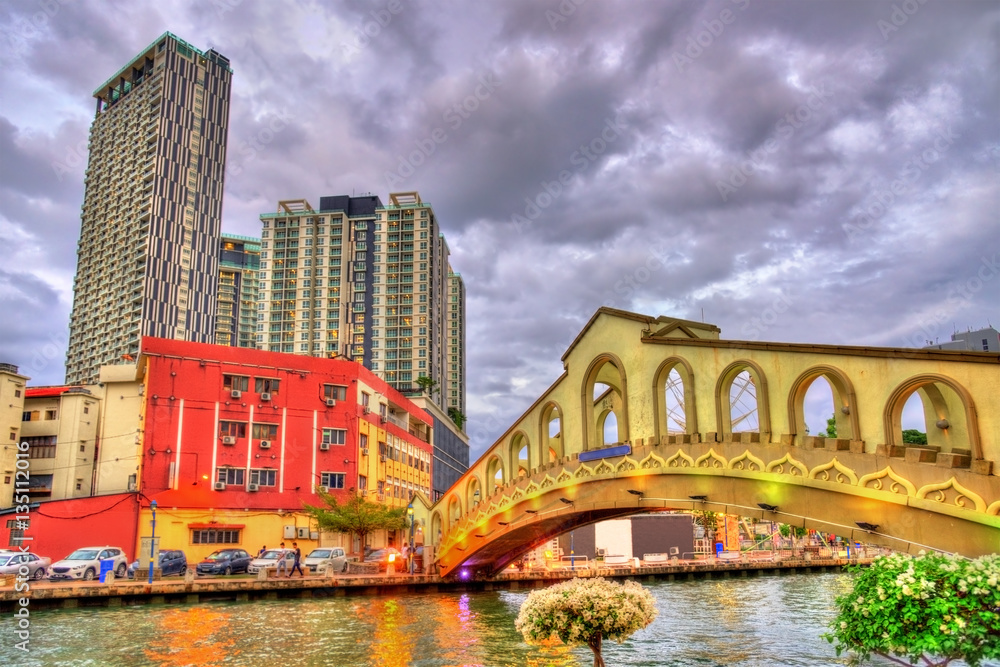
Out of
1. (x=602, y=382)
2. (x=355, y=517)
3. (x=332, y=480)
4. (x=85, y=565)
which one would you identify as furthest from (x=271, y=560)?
(x=602, y=382)

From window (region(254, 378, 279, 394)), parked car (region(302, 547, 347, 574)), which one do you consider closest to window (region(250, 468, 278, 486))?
window (region(254, 378, 279, 394))

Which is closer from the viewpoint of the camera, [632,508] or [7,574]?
[632,508]

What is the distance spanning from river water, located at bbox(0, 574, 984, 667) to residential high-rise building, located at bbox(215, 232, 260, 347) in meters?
137

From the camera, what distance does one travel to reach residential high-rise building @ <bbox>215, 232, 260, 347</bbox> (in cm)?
16438

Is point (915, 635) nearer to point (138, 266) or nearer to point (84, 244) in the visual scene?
point (138, 266)

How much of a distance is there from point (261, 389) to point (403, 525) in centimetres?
1385

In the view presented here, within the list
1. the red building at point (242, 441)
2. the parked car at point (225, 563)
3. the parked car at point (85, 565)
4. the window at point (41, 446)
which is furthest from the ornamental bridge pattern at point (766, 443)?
the window at point (41, 446)

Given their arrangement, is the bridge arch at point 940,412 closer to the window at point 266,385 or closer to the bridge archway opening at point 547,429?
the bridge archway opening at point 547,429

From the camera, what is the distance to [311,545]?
55.0 meters

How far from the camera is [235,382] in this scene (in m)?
54.2

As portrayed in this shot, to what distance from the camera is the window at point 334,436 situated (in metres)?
57.3

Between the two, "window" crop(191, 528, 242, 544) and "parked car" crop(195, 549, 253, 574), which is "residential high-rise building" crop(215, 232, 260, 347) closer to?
"window" crop(191, 528, 242, 544)

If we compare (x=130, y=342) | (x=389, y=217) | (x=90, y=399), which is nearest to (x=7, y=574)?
(x=90, y=399)

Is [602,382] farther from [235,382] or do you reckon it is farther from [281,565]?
[235,382]
